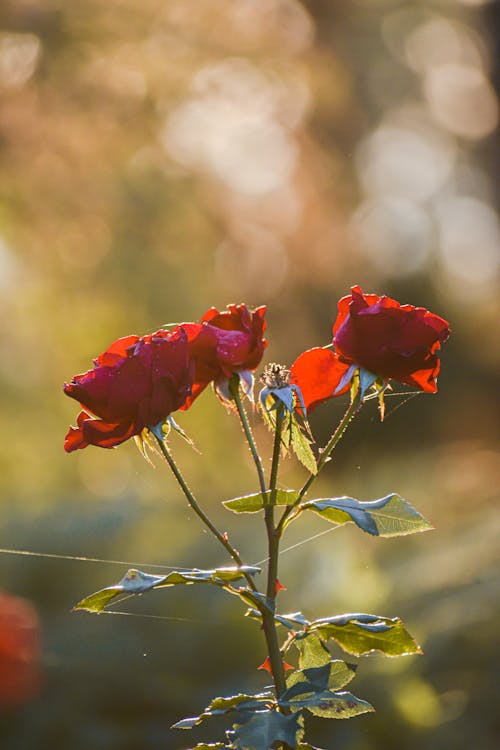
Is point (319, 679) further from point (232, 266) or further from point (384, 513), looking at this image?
point (232, 266)

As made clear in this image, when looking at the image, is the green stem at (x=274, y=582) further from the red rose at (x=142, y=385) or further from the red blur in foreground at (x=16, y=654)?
the red blur in foreground at (x=16, y=654)

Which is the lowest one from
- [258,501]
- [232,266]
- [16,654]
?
[258,501]

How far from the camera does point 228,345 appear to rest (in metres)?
0.43

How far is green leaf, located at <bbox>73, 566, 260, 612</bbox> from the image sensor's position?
0.39m

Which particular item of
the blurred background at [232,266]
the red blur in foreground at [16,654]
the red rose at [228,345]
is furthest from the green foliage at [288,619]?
the blurred background at [232,266]

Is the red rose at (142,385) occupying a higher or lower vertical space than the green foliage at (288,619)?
higher

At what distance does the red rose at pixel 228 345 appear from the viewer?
0.43 m

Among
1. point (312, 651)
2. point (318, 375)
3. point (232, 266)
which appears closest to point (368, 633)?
point (312, 651)

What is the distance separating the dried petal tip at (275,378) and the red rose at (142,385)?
36mm

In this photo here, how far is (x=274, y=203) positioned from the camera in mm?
2393

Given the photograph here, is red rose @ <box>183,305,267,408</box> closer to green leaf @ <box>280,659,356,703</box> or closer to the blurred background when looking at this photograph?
green leaf @ <box>280,659,356,703</box>

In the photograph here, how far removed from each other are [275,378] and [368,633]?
0.44ft

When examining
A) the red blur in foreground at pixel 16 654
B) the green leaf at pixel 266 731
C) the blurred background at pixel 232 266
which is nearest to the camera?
the green leaf at pixel 266 731

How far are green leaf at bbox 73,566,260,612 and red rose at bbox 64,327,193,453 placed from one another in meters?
0.07
